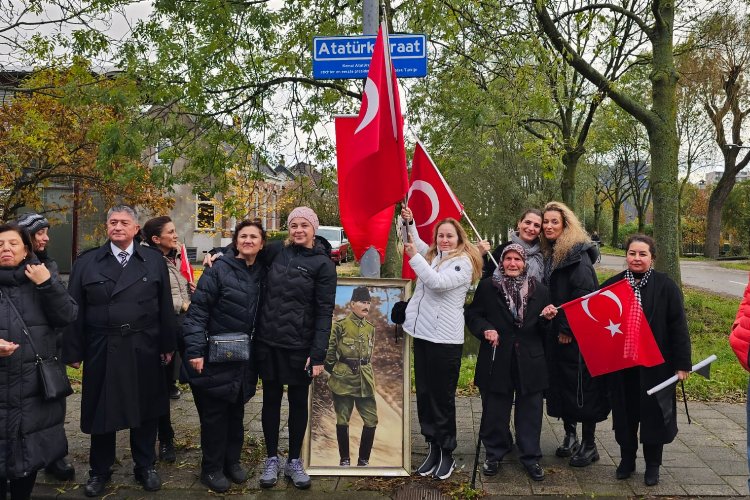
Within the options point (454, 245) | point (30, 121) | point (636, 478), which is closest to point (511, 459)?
point (636, 478)

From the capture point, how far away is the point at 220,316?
426 centimetres

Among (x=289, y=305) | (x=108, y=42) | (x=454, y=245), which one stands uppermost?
(x=108, y=42)

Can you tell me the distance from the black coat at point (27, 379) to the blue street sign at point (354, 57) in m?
2.86

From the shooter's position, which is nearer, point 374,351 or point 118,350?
point 118,350

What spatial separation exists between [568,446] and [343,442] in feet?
6.31

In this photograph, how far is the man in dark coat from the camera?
4188 mm

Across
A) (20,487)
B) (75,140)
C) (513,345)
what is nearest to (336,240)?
(75,140)

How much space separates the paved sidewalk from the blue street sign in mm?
3315

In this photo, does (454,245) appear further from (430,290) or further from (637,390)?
(637,390)

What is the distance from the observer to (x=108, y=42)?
789 centimetres

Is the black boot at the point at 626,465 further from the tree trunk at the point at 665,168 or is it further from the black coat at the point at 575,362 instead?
the tree trunk at the point at 665,168

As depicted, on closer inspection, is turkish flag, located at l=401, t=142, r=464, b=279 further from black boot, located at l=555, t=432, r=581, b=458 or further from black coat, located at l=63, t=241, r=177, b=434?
black coat, located at l=63, t=241, r=177, b=434

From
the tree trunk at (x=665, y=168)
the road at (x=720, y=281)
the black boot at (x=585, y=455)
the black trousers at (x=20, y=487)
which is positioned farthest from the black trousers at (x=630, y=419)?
the road at (x=720, y=281)

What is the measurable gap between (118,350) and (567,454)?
363 cm
